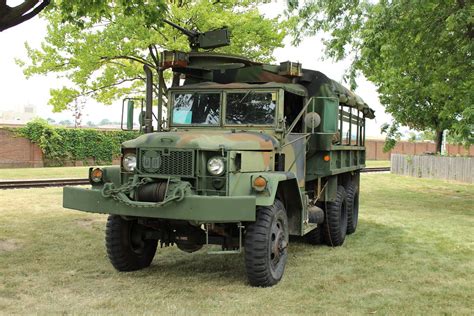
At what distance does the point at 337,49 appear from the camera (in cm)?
1421

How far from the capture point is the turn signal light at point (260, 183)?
570 cm

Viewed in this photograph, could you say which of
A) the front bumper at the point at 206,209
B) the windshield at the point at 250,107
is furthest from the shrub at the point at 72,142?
the front bumper at the point at 206,209

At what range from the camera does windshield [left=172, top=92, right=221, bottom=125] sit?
7.13 m

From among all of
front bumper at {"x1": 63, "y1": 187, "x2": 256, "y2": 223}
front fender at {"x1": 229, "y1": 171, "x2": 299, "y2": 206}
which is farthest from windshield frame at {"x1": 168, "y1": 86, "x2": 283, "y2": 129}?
front bumper at {"x1": 63, "y1": 187, "x2": 256, "y2": 223}

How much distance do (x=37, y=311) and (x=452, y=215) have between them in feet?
35.1

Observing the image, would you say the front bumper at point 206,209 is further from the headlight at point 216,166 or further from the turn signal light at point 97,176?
the turn signal light at point 97,176

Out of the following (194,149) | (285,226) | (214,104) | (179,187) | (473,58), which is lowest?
(285,226)

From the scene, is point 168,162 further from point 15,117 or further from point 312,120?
point 15,117

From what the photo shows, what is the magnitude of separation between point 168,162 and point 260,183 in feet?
3.57

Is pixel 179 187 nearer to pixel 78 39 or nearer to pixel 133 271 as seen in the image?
pixel 133 271

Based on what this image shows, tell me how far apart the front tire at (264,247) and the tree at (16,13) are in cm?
461

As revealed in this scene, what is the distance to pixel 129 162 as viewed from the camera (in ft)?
20.7

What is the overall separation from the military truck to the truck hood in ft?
0.04

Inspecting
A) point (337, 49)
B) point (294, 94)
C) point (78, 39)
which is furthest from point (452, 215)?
point (78, 39)
